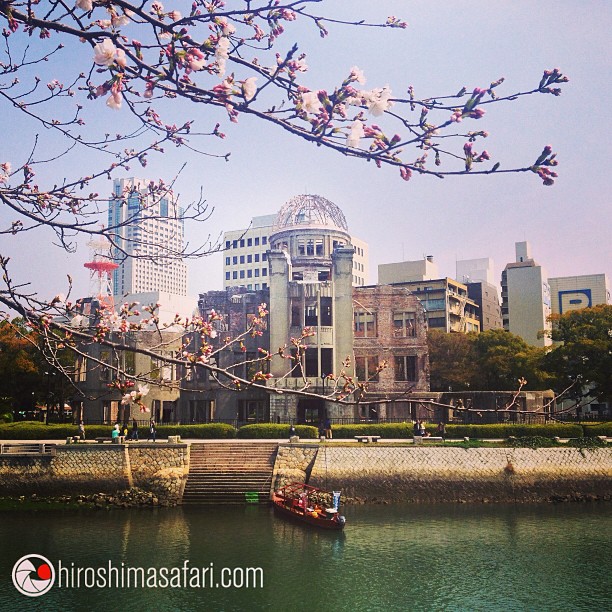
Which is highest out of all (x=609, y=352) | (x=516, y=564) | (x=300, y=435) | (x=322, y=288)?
(x=322, y=288)

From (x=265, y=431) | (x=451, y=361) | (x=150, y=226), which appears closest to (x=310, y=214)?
(x=451, y=361)

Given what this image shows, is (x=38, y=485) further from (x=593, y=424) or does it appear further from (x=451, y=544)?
(x=593, y=424)

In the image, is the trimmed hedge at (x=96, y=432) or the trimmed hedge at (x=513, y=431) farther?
the trimmed hedge at (x=96, y=432)

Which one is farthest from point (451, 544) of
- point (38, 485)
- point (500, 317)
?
point (500, 317)

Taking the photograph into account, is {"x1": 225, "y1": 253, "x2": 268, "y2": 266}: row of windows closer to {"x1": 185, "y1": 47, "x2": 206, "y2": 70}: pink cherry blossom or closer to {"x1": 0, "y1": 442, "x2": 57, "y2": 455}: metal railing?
{"x1": 0, "y1": 442, "x2": 57, "y2": 455}: metal railing

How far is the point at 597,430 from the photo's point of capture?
4291cm

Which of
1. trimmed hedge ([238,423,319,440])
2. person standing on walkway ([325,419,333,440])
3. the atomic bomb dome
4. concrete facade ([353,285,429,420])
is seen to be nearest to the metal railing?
trimmed hedge ([238,423,319,440])

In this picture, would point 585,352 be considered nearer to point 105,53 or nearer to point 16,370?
point 16,370

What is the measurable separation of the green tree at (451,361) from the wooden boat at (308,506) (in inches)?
1422

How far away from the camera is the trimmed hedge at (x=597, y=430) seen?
4291 centimetres

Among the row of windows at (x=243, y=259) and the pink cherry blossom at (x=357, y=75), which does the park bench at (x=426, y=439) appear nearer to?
the pink cherry blossom at (x=357, y=75)

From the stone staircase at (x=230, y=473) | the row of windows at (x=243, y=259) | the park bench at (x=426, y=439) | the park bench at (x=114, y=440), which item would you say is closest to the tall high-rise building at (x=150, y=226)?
the stone staircase at (x=230, y=473)

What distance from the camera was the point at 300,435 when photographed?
42562 millimetres

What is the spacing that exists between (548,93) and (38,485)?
122ft
